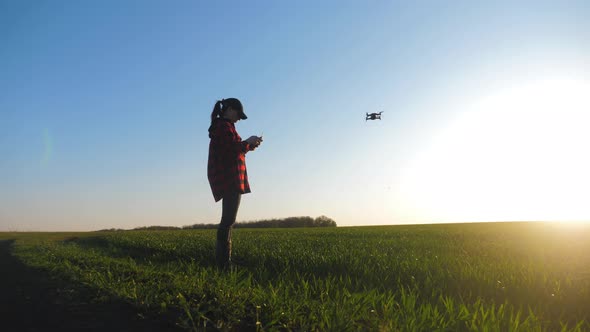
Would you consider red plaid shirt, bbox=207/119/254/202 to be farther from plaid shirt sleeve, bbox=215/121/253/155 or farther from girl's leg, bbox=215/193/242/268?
girl's leg, bbox=215/193/242/268

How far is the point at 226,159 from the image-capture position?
21.6ft

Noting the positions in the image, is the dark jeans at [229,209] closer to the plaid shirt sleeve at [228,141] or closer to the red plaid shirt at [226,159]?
the red plaid shirt at [226,159]

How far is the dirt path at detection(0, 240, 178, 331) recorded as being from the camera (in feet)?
11.5

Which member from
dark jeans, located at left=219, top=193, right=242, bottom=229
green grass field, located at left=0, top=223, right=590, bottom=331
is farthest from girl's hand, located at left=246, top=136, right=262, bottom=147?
green grass field, located at left=0, top=223, right=590, bottom=331

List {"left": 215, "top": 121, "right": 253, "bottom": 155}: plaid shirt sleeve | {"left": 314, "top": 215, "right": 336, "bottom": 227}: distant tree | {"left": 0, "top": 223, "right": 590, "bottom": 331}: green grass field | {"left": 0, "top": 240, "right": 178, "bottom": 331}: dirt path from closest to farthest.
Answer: {"left": 0, "top": 223, "right": 590, "bottom": 331}: green grass field → {"left": 0, "top": 240, "right": 178, "bottom": 331}: dirt path → {"left": 215, "top": 121, "right": 253, "bottom": 155}: plaid shirt sleeve → {"left": 314, "top": 215, "right": 336, "bottom": 227}: distant tree

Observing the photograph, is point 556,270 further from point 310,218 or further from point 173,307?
point 310,218

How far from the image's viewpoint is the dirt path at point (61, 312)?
3514 millimetres

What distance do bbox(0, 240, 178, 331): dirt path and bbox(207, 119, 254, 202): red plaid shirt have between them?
2.51 m

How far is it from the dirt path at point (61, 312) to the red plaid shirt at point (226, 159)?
251cm

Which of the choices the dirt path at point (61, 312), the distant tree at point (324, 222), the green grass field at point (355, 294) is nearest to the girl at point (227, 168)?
the green grass field at point (355, 294)

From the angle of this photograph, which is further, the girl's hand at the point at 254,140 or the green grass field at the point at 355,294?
the girl's hand at the point at 254,140

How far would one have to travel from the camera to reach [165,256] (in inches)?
396

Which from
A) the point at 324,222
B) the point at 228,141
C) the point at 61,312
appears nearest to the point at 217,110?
the point at 228,141

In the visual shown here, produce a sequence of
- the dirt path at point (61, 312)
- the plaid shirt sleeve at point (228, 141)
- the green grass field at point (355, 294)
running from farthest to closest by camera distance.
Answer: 1. the plaid shirt sleeve at point (228, 141)
2. the dirt path at point (61, 312)
3. the green grass field at point (355, 294)
